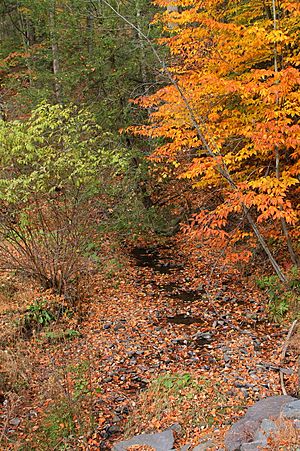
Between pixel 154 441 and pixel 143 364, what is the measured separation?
6.67ft

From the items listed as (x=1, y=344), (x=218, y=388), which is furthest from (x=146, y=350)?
(x=1, y=344)

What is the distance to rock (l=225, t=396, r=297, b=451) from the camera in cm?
464

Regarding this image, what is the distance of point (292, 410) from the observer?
4781mm

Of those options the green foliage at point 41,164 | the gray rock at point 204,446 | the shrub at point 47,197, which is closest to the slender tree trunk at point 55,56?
the shrub at point 47,197

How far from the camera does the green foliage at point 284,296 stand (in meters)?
8.09

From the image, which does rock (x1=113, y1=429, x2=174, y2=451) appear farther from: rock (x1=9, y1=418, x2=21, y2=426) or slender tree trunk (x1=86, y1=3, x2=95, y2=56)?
slender tree trunk (x1=86, y1=3, x2=95, y2=56)

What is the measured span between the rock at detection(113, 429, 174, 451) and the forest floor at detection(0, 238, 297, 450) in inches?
6.5

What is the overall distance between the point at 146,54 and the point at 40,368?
881 cm

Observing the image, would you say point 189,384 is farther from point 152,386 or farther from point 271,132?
point 271,132

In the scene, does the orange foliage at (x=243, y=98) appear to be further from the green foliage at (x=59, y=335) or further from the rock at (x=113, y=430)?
the rock at (x=113, y=430)

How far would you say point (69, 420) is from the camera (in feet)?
18.5

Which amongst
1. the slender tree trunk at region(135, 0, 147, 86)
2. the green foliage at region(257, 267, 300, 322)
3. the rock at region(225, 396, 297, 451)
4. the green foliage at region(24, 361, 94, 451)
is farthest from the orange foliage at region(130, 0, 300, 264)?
the green foliage at region(24, 361, 94, 451)

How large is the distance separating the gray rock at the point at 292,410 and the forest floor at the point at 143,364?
0.81 metres

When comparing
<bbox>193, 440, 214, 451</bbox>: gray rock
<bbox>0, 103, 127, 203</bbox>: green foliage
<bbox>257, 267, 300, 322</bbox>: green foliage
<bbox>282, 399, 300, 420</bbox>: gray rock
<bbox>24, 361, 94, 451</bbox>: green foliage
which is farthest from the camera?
<bbox>257, 267, 300, 322</bbox>: green foliage
